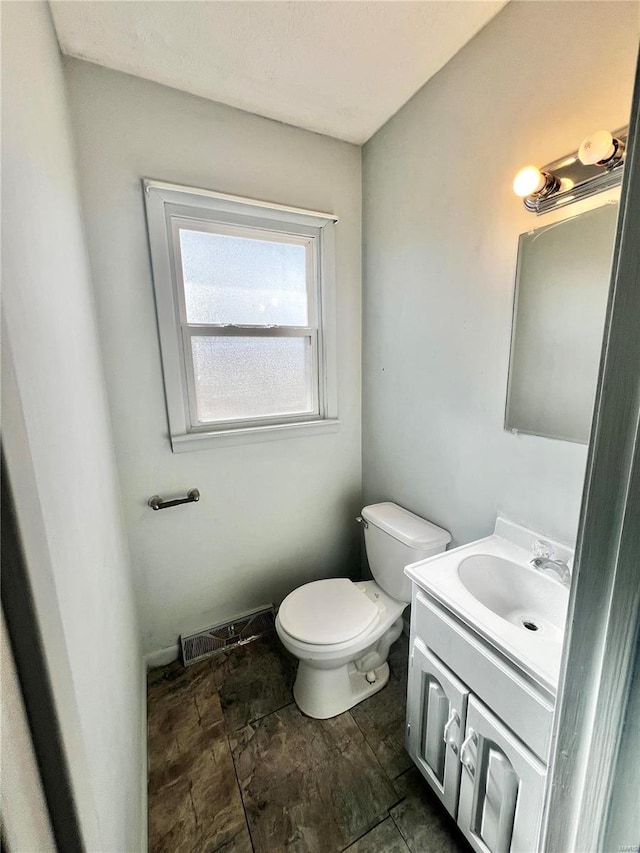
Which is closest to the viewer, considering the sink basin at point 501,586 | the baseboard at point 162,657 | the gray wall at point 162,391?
the sink basin at point 501,586

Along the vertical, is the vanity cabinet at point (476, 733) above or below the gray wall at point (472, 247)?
below

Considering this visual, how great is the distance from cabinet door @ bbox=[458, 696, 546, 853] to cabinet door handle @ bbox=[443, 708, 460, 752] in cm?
4

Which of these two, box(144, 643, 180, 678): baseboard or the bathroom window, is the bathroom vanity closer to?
the bathroom window

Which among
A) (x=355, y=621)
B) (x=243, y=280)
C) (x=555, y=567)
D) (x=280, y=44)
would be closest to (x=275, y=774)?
→ (x=355, y=621)

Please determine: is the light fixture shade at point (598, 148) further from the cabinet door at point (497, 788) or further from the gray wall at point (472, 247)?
the cabinet door at point (497, 788)

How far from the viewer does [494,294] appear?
116 centimetres

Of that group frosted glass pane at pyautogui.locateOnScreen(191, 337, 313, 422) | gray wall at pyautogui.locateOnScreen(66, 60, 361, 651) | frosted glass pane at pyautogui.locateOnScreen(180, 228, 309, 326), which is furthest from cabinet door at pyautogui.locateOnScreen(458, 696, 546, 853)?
frosted glass pane at pyautogui.locateOnScreen(180, 228, 309, 326)

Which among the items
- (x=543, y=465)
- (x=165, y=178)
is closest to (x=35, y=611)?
(x=543, y=465)

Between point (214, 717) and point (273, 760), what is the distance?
31 cm

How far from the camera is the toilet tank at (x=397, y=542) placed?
1.39m

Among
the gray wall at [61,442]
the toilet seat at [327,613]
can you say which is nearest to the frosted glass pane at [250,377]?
the gray wall at [61,442]

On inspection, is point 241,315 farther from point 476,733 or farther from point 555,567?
point 476,733

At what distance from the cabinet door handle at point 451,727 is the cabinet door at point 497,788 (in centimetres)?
4

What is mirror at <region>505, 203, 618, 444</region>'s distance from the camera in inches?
36.3
